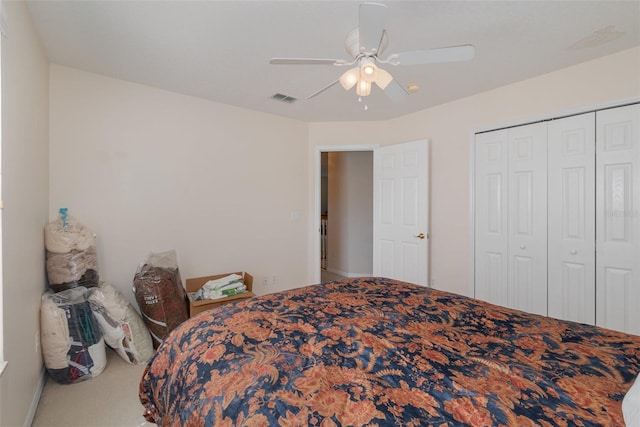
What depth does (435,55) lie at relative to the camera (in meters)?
1.63

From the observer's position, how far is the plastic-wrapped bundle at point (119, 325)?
2332mm

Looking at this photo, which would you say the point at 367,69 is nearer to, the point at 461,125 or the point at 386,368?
the point at 386,368

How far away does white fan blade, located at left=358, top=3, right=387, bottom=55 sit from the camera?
127 centimetres

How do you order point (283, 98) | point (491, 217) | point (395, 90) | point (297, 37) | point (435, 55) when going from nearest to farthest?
point (435, 55) < point (395, 90) < point (297, 37) < point (491, 217) < point (283, 98)

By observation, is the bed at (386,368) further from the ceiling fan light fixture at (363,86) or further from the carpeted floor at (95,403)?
the ceiling fan light fixture at (363,86)

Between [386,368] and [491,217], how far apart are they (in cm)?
265

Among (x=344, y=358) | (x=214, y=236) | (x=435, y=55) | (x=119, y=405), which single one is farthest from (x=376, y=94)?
(x=119, y=405)

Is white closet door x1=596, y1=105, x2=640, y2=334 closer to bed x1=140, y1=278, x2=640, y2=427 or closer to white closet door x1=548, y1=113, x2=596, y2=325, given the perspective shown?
white closet door x1=548, y1=113, x2=596, y2=325

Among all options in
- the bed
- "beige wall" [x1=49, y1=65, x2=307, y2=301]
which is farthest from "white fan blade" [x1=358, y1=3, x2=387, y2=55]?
"beige wall" [x1=49, y1=65, x2=307, y2=301]

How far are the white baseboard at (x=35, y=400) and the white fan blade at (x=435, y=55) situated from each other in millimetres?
2868

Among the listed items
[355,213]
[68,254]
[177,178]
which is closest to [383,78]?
[177,178]

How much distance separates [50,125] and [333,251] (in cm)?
436

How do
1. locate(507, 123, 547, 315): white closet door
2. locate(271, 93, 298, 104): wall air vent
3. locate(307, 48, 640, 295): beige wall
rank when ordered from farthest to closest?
locate(271, 93, 298, 104): wall air vent
locate(507, 123, 547, 315): white closet door
locate(307, 48, 640, 295): beige wall

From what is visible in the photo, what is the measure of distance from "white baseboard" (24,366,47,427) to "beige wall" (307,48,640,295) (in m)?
3.04
